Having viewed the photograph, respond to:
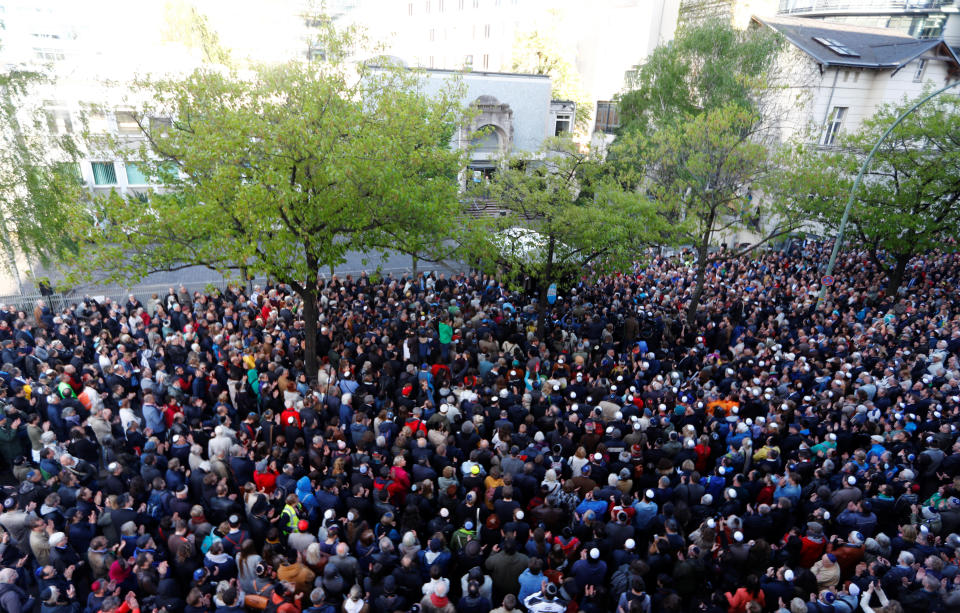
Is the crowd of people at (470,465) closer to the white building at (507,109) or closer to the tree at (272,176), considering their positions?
the tree at (272,176)

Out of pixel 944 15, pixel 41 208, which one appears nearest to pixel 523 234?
pixel 41 208

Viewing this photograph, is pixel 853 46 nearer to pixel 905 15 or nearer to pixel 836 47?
pixel 836 47

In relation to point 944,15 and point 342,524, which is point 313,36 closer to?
point 342,524

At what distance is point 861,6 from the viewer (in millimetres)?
42625

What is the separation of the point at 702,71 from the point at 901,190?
48.2 feet

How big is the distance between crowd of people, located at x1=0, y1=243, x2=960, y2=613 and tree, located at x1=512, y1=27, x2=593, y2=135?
93.0 ft

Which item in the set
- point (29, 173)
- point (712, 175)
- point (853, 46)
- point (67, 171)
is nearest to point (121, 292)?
point (67, 171)

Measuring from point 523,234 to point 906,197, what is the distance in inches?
464

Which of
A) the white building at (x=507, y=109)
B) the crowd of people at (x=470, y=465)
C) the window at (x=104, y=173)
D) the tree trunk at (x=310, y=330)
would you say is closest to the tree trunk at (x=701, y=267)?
the crowd of people at (x=470, y=465)

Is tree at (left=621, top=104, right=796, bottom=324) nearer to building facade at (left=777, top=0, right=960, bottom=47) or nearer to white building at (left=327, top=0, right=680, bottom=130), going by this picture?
white building at (left=327, top=0, right=680, bottom=130)

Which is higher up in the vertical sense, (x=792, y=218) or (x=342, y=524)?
(x=792, y=218)

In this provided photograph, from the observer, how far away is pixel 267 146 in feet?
31.9

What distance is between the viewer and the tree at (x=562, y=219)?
12.8 m

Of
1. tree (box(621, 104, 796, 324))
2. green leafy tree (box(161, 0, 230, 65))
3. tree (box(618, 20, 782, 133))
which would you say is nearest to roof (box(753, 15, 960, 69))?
tree (box(618, 20, 782, 133))
